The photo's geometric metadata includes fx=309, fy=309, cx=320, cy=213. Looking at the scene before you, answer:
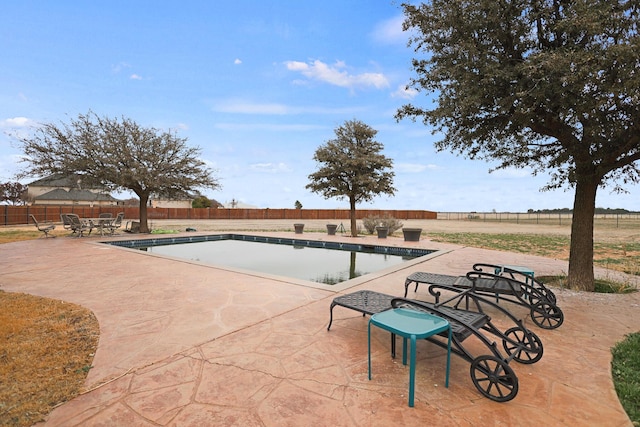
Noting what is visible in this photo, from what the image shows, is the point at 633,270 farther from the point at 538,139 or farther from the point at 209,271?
the point at 209,271

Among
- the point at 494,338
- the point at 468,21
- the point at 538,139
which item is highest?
the point at 468,21

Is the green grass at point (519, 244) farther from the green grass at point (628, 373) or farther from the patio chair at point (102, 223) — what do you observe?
the patio chair at point (102, 223)

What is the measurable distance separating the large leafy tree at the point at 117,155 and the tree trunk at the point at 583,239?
15.8 metres

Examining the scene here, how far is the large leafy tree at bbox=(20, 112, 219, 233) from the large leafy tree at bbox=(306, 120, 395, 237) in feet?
22.7

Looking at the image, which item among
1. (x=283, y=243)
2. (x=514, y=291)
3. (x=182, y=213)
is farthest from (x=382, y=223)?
(x=182, y=213)

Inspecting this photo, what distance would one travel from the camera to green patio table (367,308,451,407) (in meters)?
2.17

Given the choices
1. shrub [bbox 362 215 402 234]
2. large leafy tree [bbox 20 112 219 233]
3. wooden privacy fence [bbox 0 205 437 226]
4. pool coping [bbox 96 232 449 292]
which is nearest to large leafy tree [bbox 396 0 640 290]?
pool coping [bbox 96 232 449 292]

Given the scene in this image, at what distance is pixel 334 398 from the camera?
2.24 m

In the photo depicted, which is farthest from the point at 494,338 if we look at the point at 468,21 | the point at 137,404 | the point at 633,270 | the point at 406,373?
the point at 633,270

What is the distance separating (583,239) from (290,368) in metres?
6.20

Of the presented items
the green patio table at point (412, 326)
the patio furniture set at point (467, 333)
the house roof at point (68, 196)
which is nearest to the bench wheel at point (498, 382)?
the patio furniture set at point (467, 333)

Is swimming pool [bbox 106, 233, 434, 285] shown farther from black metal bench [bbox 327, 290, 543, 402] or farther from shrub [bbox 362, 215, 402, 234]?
shrub [bbox 362, 215, 402, 234]

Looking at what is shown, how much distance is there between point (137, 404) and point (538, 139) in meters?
8.30

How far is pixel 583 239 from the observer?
231 inches
